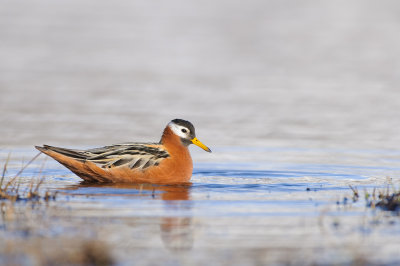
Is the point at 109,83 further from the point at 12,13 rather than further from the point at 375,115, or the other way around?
the point at 12,13

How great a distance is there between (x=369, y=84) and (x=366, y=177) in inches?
531

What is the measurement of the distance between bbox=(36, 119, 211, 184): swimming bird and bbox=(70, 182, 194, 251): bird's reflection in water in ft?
0.86

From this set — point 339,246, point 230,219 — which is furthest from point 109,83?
point 339,246

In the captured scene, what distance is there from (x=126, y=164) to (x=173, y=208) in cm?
339

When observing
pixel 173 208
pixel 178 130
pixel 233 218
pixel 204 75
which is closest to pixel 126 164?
pixel 178 130

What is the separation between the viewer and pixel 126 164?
14.7m

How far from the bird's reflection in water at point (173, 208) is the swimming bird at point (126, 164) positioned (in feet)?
0.86

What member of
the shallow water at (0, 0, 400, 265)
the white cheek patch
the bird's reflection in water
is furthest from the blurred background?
the bird's reflection in water

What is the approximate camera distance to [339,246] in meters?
9.16

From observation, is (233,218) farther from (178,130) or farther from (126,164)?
(178,130)

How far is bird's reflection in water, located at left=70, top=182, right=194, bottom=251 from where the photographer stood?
30.7 ft

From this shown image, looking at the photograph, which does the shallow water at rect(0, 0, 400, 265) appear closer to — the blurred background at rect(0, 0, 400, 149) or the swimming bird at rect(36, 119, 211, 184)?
the blurred background at rect(0, 0, 400, 149)

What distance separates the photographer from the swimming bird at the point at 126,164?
48.2ft

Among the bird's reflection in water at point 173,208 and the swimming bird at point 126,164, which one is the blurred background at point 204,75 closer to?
the swimming bird at point 126,164
